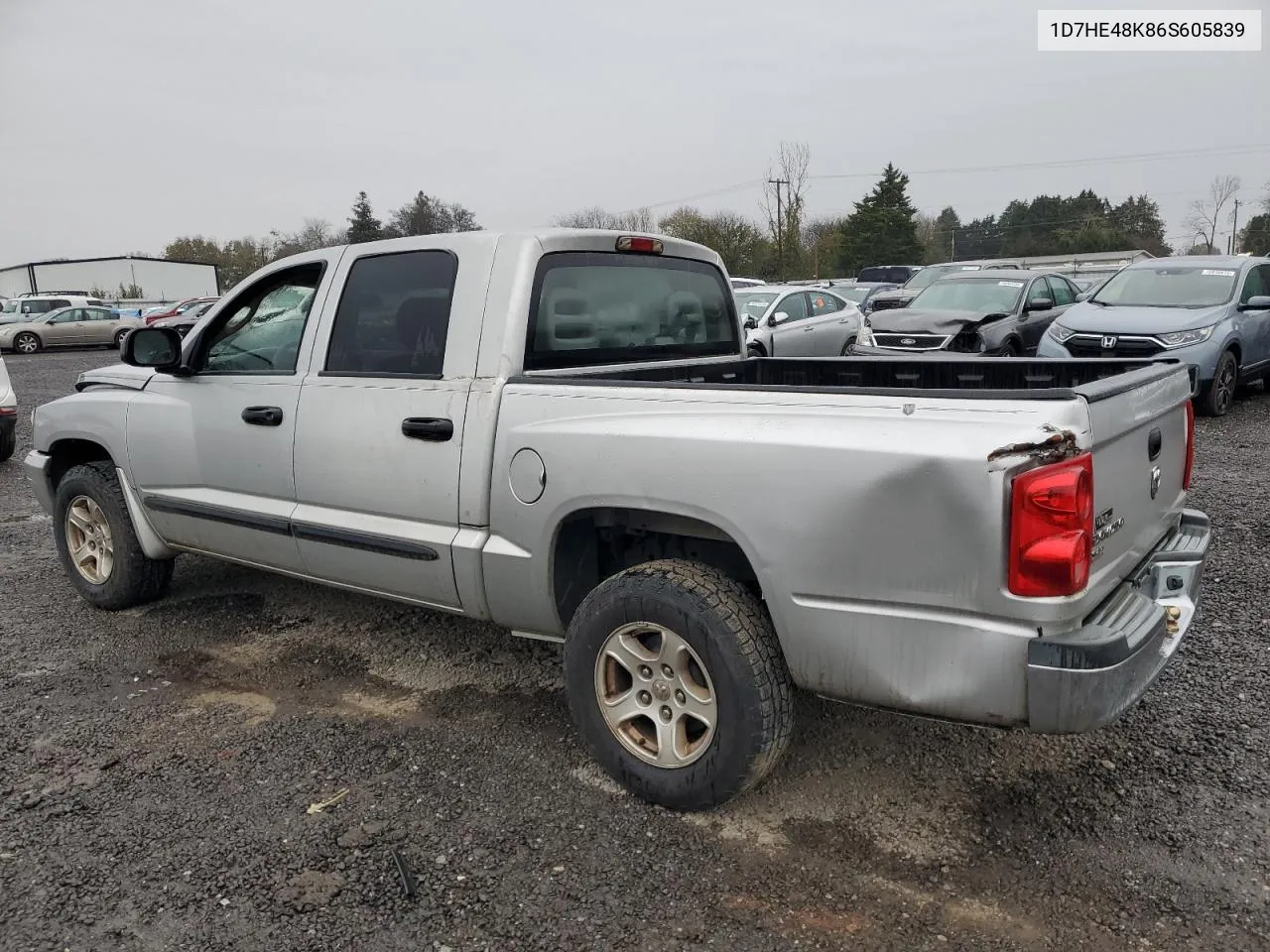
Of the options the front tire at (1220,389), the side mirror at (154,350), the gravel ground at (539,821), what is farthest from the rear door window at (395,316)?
the front tire at (1220,389)

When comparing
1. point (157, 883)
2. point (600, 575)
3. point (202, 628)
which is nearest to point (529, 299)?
point (600, 575)

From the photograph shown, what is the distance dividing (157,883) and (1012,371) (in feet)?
11.8

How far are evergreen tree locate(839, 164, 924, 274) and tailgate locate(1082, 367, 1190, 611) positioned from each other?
59.5 metres

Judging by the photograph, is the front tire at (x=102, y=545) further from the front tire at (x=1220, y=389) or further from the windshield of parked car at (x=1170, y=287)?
the windshield of parked car at (x=1170, y=287)

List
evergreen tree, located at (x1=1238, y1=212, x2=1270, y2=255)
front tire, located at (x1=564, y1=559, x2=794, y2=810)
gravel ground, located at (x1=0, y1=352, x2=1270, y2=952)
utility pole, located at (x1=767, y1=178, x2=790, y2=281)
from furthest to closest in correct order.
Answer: evergreen tree, located at (x1=1238, y1=212, x2=1270, y2=255)
utility pole, located at (x1=767, y1=178, x2=790, y2=281)
front tire, located at (x1=564, y1=559, x2=794, y2=810)
gravel ground, located at (x1=0, y1=352, x2=1270, y2=952)

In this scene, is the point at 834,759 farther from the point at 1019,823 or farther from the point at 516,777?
the point at 516,777

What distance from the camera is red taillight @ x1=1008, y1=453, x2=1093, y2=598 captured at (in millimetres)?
2234

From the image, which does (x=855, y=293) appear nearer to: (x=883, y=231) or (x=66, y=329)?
(x=66, y=329)

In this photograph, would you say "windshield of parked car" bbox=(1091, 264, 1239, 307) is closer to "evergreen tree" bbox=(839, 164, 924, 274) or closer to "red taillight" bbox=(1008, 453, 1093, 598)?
"red taillight" bbox=(1008, 453, 1093, 598)

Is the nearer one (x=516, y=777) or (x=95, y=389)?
(x=516, y=777)

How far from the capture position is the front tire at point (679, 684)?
2688mm

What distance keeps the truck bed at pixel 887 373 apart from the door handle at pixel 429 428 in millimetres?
304

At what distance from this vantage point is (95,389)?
190 inches

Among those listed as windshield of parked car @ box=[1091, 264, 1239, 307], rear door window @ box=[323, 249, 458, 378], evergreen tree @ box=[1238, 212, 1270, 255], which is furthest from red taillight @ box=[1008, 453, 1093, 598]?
evergreen tree @ box=[1238, 212, 1270, 255]
